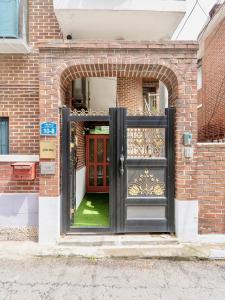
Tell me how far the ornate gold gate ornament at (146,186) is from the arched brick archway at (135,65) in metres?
0.42

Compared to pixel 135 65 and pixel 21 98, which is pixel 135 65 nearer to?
pixel 135 65

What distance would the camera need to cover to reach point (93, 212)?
6320 millimetres

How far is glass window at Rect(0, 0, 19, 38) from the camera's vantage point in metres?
4.93

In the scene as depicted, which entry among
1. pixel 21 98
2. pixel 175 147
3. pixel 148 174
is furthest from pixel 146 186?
pixel 21 98

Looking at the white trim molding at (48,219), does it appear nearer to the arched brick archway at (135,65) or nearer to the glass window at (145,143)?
the arched brick archway at (135,65)

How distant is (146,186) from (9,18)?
453 cm

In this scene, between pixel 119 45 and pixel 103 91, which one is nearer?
pixel 119 45

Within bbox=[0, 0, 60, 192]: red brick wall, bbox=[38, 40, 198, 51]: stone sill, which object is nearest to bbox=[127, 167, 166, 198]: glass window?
bbox=[0, 0, 60, 192]: red brick wall

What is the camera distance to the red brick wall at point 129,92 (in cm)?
994

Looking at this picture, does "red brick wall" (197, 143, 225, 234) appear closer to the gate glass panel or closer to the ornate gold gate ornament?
the gate glass panel

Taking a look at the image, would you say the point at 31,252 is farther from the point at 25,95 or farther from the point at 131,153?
the point at 25,95

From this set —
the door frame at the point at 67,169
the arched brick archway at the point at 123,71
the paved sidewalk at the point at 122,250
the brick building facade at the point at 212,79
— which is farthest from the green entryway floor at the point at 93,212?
the brick building facade at the point at 212,79

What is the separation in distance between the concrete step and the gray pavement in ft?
1.37

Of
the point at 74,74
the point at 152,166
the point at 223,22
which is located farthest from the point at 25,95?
the point at 223,22
